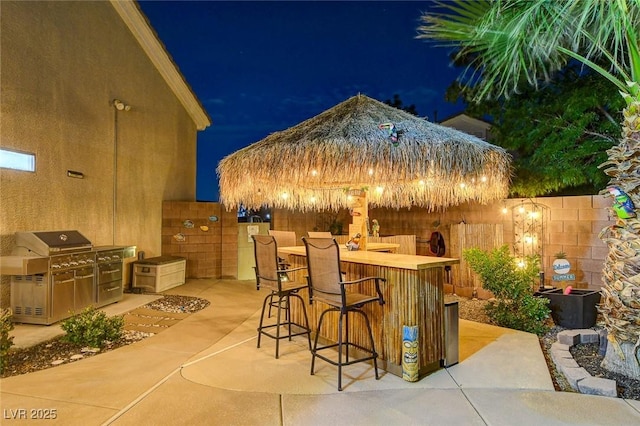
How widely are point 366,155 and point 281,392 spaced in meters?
2.78

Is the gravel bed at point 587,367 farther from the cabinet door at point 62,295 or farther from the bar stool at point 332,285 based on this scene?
the cabinet door at point 62,295

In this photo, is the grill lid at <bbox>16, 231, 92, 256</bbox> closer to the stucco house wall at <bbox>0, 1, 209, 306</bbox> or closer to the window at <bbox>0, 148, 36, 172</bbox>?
the stucco house wall at <bbox>0, 1, 209, 306</bbox>

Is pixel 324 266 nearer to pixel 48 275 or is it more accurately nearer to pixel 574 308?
pixel 574 308

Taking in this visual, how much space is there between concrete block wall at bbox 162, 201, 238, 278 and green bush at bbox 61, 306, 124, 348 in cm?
462

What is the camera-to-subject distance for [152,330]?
5402 millimetres

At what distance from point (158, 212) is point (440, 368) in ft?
25.2

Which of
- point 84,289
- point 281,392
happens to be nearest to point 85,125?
point 84,289

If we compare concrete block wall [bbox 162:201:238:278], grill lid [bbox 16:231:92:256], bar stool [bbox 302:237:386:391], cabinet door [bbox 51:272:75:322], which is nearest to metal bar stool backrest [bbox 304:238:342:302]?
bar stool [bbox 302:237:386:391]

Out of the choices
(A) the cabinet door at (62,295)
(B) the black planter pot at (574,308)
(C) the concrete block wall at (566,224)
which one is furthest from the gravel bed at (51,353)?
(C) the concrete block wall at (566,224)

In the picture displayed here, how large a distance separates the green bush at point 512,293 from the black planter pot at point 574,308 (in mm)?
155

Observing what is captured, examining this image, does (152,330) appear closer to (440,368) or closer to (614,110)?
(440,368)

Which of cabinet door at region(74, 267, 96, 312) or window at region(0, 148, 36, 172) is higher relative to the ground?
window at region(0, 148, 36, 172)

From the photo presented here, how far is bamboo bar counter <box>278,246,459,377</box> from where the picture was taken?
3.64 metres

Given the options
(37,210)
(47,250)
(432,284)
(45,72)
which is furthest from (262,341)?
(45,72)
